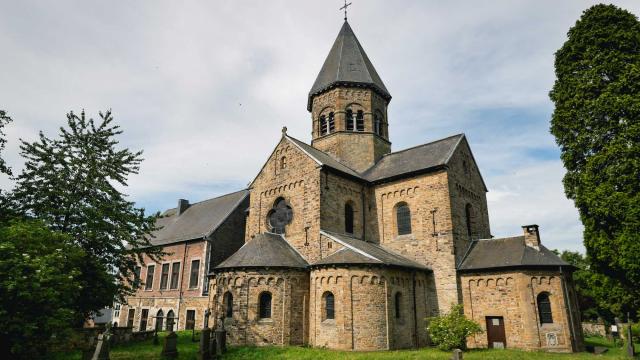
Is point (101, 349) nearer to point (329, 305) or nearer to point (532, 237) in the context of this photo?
point (329, 305)

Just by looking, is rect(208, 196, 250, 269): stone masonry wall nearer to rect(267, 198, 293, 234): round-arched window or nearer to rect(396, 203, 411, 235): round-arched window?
rect(267, 198, 293, 234): round-arched window

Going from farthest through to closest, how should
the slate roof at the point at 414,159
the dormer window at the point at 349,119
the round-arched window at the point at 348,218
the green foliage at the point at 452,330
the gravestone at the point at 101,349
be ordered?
1. the dormer window at the point at 349,119
2. the slate roof at the point at 414,159
3. the round-arched window at the point at 348,218
4. the green foliage at the point at 452,330
5. the gravestone at the point at 101,349

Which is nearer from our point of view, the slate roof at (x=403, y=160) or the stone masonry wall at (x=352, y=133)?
the slate roof at (x=403, y=160)

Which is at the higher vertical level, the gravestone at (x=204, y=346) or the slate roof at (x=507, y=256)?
the slate roof at (x=507, y=256)

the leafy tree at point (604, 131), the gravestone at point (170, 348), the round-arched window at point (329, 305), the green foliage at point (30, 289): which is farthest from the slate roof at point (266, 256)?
the leafy tree at point (604, 131)

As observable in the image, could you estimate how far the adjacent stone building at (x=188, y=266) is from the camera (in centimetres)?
2852

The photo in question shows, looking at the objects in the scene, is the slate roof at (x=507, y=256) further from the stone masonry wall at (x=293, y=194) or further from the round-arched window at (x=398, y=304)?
the stone masonry wall at (x=293, y=194)

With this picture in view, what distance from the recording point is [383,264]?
713 inches

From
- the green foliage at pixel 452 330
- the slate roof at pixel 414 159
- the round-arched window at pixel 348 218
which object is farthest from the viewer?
the slate roof at pixel 414 159

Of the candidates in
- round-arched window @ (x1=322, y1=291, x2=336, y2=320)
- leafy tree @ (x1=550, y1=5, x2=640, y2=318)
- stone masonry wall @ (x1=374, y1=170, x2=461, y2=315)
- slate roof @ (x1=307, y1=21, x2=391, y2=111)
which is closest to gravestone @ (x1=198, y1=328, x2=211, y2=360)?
round-arched window @ (x1=322, y1=291, x2=336, y2=320)

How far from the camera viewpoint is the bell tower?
2795cm

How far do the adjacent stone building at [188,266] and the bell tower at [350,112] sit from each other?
9.15 m

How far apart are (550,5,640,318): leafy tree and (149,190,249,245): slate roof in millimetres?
22889

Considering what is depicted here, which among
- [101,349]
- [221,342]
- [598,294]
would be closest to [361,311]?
[221,342]
